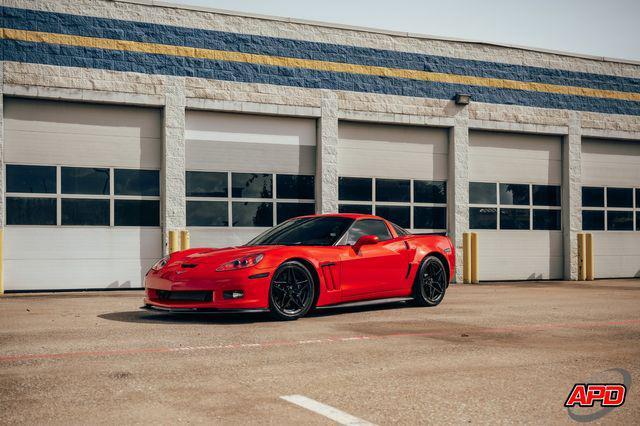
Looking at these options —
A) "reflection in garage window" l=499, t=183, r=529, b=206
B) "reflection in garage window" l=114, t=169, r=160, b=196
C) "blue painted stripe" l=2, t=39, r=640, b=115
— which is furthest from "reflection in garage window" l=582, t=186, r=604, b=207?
"reflection in garage window" l=114, t=169, r=160, b=196

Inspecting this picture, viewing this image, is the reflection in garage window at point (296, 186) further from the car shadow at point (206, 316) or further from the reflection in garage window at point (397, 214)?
the car shadow at point (206, 316)

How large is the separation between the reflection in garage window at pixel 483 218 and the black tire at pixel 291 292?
37.7 feet

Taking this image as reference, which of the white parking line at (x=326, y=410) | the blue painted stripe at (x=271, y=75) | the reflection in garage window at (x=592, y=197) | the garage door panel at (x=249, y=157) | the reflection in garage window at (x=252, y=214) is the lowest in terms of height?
the white parking line at (x=326, y=410)

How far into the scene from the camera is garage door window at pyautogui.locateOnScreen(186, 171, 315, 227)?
17.5m

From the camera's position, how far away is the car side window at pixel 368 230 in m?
10.5

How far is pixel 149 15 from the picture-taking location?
17.2 m

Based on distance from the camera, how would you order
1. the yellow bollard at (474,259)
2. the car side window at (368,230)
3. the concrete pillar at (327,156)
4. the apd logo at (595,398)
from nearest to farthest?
1. the apd logo at (595,398)
2. the car side window at (368,230)
3. the concrete pillar at (327,156)
4. the yellow bollard at (474,259)

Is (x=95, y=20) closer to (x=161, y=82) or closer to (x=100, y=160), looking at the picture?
(x=161, y=82)

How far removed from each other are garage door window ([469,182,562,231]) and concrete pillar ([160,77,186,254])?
7.56 m

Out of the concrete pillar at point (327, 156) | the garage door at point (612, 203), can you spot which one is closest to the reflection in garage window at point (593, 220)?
the garage door at point (612, 203)

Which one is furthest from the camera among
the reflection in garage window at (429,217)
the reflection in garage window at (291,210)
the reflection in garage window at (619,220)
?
the reflection in garage window at (619,220)

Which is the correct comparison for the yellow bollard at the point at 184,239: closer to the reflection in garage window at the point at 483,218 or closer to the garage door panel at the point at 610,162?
the reflection in garage window at the point at 483,218

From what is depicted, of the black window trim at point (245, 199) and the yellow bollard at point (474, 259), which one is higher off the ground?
the black window trim at point (245, 199)

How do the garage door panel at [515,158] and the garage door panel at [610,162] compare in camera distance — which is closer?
the garage door panel at [515,158]
